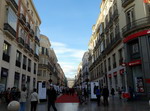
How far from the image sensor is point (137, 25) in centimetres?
1998

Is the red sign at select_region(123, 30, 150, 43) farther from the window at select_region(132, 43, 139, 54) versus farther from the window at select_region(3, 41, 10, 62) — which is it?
the window at select_region(3, 41, 10, 62)

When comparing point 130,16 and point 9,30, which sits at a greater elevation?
point 130,16

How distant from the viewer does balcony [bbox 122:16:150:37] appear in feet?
62.5

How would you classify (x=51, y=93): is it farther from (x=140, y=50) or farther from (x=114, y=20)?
(x=114, y=20)

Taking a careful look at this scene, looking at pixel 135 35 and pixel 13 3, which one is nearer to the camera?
pixel 135 35

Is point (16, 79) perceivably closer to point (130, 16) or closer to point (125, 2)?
point (130, 16)

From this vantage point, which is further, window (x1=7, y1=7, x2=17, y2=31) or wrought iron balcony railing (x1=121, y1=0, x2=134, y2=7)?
wrought iron balcony railing (x1=121, y1=0, x2=134, y2=7)

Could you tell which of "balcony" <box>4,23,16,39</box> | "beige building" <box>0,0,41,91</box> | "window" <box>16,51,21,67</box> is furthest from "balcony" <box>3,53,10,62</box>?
"window" <box>16,51,21,67</box>

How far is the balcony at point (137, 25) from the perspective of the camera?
19.1 m

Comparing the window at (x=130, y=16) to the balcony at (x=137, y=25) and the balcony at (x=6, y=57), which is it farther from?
the balcony at (x=6, y=57)

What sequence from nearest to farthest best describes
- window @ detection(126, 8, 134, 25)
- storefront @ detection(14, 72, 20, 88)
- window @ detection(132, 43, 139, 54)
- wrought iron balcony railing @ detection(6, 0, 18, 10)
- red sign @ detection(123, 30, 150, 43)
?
red sign @ detection(123, 30, 150, 43), window @ detection(132, 43, 139, 54), wrought iron balcony railing @ detection(6, 0, 18, 10), window @ detection(126, 8, 134, 25), storefront @ detection(14, 72, 20, 88)

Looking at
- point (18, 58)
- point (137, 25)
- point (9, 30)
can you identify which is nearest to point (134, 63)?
point (137, 25)

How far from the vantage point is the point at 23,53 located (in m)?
29.1

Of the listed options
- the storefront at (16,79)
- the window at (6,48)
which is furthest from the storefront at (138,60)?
the storefront at (16,79)
